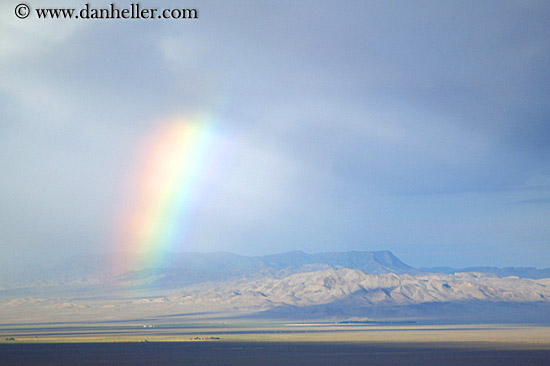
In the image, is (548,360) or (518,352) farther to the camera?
(518,352)

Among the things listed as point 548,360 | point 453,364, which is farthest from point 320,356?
point 548,360

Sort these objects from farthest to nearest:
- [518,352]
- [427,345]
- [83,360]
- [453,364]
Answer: [427,345], [518,352], [83,360], [453,364]

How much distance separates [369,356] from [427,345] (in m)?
42.2

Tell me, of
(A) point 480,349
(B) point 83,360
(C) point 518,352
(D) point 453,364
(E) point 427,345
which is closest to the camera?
(D) point 453,364

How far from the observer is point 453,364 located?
138m

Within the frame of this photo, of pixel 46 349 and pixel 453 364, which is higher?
pixel 46 349

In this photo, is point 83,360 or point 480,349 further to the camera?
point 480,349

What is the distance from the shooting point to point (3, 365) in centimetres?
14262

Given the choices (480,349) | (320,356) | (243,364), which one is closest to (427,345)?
(480,349)

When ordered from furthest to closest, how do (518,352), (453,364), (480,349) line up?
(480,349), (518,352), (453,364)

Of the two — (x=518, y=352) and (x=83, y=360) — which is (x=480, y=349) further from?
(x=83, y=360)

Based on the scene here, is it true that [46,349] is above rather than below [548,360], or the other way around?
above

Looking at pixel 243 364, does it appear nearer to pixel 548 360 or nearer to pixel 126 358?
pixel 126 358

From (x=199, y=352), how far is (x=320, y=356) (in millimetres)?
32288
